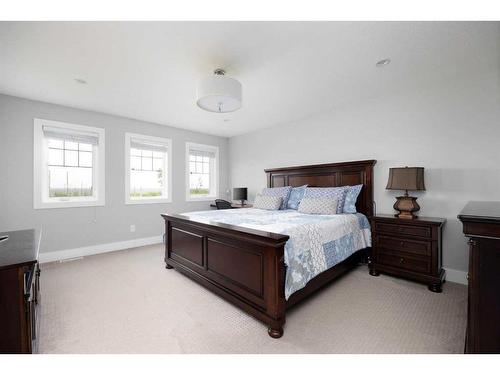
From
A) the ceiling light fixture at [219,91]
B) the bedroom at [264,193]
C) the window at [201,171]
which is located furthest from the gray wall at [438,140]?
the window at [201,171]

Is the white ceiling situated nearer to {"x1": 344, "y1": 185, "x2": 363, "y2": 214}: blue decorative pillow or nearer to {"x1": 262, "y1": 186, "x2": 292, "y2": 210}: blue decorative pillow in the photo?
{"x1": 344, "y1": 185, "x2": 363, "y2": 214}: blue decorative pillow

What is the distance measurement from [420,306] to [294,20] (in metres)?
2.75

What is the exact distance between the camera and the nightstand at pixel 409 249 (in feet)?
7.98

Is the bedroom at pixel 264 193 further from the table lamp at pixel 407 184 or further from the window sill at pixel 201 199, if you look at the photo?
the window sill at pixel 201 199

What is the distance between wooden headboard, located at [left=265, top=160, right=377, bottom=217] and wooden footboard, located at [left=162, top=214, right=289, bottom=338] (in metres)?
2.22

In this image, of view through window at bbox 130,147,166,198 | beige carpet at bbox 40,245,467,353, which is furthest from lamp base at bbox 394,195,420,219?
view through window at bbox 130,147,166,198

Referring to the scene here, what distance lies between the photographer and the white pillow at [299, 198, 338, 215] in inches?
119

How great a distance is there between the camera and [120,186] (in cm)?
413

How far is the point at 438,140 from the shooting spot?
277 centimetres

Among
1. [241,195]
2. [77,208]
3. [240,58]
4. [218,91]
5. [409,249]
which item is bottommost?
[409,249]

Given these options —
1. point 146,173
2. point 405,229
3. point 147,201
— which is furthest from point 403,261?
point 146,173

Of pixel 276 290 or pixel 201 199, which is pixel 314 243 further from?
pixel 201 199

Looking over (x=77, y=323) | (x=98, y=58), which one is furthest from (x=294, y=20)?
(x=77, y=323)

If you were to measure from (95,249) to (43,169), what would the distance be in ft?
4.90
